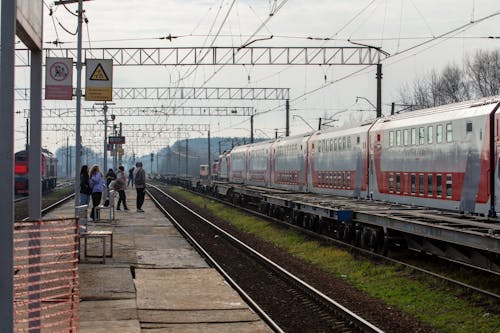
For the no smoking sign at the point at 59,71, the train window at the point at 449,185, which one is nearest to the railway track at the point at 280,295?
the train window at the point at 449,185

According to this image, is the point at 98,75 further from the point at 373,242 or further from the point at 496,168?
the point at 496,168

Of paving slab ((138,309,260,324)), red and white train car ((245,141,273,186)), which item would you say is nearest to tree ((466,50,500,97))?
red and white train car ((245,141,273,186))

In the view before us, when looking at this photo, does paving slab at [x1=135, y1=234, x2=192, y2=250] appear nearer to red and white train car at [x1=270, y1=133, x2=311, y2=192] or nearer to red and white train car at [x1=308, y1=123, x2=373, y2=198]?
red and white train car at [x1=308, y1=123, x2=373, y2=198]

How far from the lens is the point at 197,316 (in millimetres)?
10203

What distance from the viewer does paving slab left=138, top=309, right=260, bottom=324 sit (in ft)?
32.4

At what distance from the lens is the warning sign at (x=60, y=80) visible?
46.6 ft

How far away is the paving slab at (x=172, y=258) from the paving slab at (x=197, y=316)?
200 inches

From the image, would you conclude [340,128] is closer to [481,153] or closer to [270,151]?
[481,153]

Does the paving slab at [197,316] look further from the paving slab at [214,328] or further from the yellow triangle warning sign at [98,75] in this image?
the yellow triangle warning sign at [98,75]

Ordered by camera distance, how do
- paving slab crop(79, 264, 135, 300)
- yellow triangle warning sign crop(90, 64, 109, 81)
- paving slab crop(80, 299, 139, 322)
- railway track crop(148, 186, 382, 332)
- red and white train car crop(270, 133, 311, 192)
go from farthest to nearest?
red and white train car crop(270, 133, 311, 192) → yellow triangle warning sign crop(90, 64, 109, 81) → paving slab crop(79, 264, 135, 300) → railway track crop(148, 186, 382, 332) → paving slab crop(80, 299, 139, 322)

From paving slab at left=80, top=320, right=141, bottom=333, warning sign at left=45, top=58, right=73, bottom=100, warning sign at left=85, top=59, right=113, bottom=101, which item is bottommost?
paving slab at left=80, top=320, right=141, bottom=333

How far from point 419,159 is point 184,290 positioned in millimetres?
7654

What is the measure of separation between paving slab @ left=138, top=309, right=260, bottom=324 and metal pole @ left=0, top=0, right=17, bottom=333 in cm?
524

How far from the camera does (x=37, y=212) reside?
657cm
